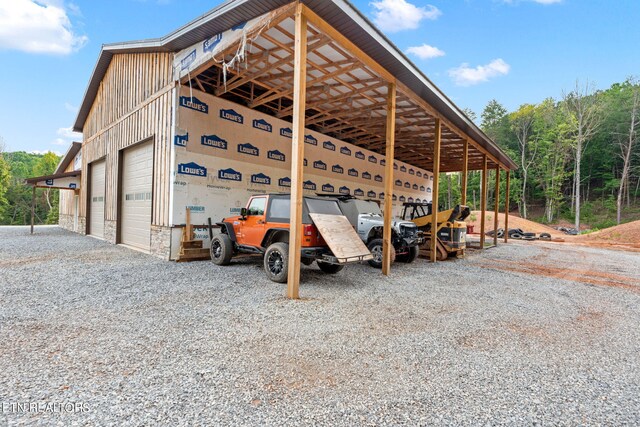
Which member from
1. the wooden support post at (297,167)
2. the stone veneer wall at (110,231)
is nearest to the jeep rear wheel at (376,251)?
the wooden support post at (297,167)

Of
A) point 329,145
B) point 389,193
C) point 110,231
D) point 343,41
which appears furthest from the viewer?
point 329,145

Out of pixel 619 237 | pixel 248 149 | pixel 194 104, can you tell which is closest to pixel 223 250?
pixel 248 149

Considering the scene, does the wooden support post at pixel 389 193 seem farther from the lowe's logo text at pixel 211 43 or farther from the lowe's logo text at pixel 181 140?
the lowe's logo text at pixel 181 140

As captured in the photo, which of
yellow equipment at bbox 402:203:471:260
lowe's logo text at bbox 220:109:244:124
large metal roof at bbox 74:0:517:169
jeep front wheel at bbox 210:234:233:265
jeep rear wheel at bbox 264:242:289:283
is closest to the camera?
large metal roof at bbox 74:0:517:169

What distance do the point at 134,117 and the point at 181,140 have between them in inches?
139

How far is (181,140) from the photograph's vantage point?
852 cm

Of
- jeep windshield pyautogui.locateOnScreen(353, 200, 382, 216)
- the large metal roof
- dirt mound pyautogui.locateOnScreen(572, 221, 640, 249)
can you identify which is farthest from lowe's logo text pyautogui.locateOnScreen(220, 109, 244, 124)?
dirt mound pyautogui.locateOnScreen(572, 221, 640, 249)

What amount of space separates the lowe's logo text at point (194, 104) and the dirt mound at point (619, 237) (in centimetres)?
2157

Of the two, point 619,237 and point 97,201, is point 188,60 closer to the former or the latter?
point 97,201

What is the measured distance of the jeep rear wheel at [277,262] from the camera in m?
5.67

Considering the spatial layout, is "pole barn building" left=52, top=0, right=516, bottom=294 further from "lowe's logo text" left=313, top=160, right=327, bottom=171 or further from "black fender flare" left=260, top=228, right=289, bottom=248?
"black fender flare" left=260, top=228, right=289, bottom=248

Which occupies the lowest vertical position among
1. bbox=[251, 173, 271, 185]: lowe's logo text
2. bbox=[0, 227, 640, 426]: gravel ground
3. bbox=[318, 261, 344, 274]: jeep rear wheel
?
bbox=[0, 227, 640, 426]: gravel ground

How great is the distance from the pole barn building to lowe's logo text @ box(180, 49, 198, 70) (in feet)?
0.14

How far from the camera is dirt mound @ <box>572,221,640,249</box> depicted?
53.9 ft
